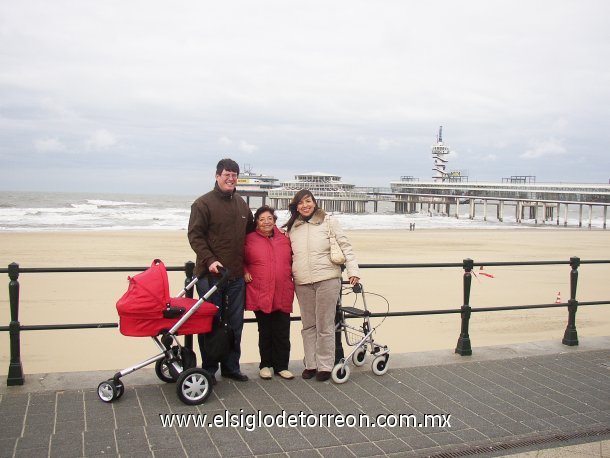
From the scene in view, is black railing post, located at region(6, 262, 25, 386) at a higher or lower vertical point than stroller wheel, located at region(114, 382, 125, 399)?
higher

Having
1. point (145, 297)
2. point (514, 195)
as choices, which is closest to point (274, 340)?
point (145, 297)

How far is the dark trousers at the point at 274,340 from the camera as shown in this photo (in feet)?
17.5

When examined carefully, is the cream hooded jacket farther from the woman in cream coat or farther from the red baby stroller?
the red baby stroller

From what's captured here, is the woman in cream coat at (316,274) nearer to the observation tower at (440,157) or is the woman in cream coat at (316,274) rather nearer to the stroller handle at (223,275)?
the stroller handle at (223,275)

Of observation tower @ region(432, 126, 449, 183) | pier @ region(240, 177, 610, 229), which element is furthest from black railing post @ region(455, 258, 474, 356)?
observation tower @ region(432, 126, 449, 183)

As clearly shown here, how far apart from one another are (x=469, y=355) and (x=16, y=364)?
4467 mm

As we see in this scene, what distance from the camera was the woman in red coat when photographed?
5.19 m

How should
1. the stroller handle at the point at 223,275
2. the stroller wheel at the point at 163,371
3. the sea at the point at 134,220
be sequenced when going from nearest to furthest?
the stroller handle at the point at 223,275 < the stroller wheel at the point at 163,371 < the sea at the point at 134,220

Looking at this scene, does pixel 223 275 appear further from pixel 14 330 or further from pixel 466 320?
pixel 466 320

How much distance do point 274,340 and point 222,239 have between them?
3.67 ft

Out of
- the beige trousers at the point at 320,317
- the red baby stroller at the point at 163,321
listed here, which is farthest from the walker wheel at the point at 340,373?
the red baby stroller at the point at 163,321

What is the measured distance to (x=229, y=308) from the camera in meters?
5.14

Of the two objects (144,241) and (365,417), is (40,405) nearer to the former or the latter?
(365,417)

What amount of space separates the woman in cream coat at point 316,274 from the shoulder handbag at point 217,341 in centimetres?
81
